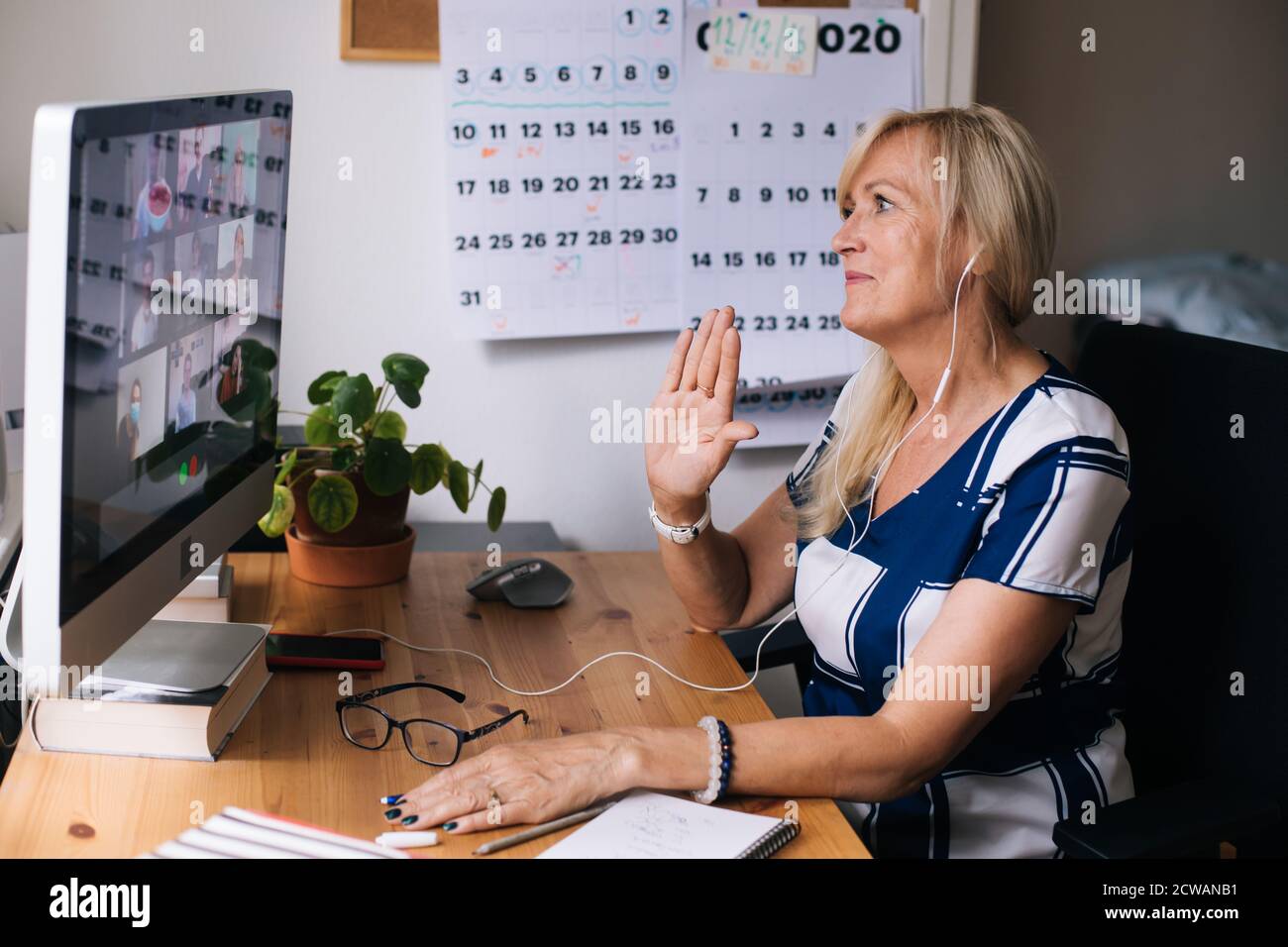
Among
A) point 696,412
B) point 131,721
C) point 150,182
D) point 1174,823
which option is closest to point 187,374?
point 150,182

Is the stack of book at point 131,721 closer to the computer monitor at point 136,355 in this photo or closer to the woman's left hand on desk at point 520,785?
the computer monitor at point 136,355

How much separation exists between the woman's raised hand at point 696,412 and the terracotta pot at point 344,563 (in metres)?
0.39

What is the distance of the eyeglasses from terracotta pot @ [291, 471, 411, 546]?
0.37 m

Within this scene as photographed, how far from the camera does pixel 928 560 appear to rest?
4.09 feet

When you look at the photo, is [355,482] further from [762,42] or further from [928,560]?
[762,42]

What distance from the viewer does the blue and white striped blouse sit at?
1170mm

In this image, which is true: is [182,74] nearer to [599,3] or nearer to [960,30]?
[599,3]

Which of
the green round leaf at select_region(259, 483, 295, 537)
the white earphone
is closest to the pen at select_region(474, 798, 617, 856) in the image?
the white earphone

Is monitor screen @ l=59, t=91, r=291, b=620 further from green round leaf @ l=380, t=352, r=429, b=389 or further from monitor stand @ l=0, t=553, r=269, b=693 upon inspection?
green round leaf @ l=380, t=352, r=429, b=389

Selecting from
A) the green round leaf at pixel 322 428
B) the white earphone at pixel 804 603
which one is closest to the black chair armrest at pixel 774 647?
the white earphone at pixel 804 603

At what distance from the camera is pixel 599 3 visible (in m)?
1.81
